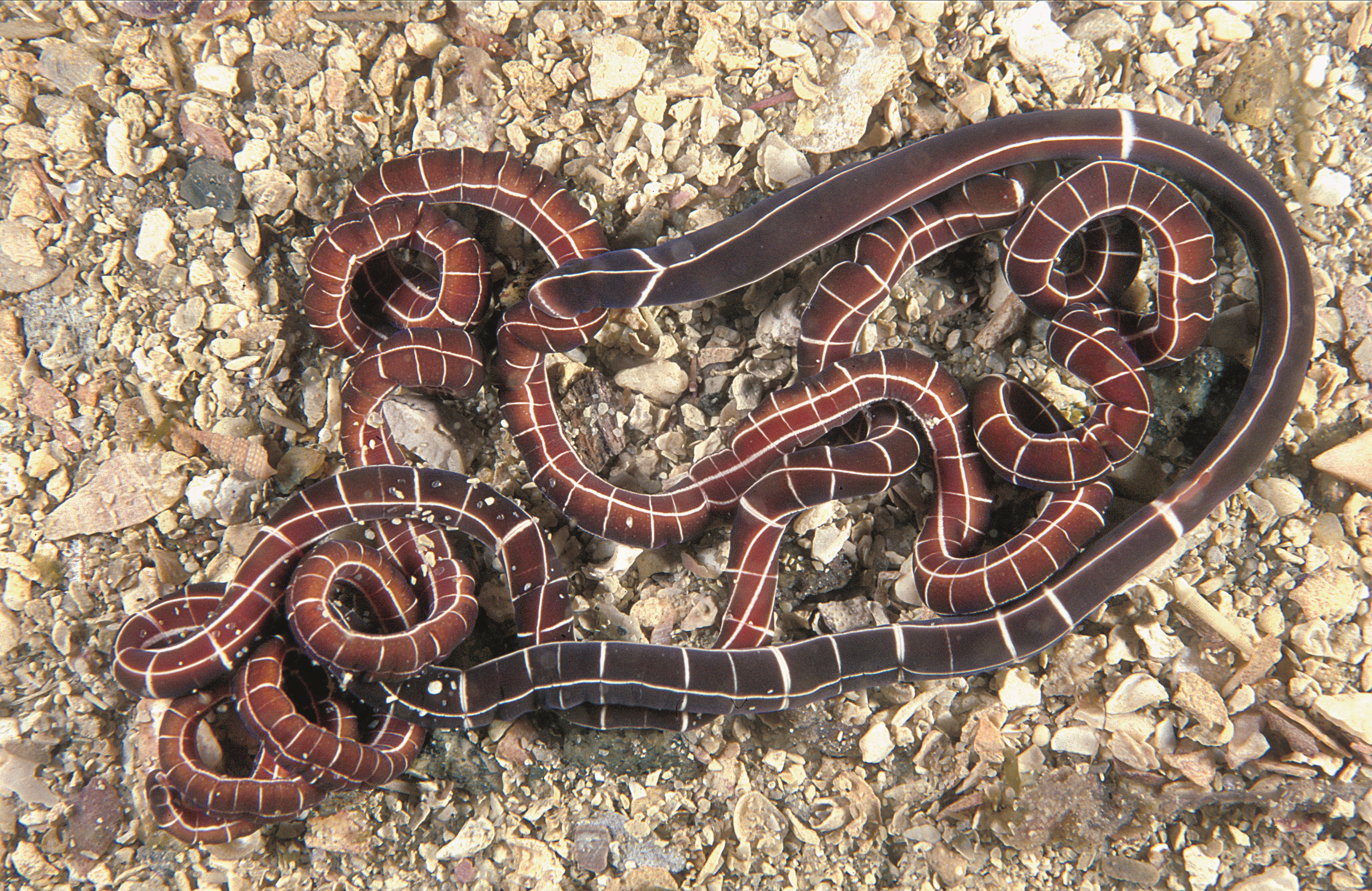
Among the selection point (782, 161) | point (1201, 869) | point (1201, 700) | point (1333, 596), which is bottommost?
point (1201, 869)

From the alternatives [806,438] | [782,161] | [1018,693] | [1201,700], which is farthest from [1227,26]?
[1018,693]

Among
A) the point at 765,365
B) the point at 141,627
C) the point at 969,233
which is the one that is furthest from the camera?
the point at 765,365

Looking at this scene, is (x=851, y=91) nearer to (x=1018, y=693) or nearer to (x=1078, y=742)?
(x=1018, y=693)

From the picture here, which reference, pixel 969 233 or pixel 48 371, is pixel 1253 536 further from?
pixel 48 371

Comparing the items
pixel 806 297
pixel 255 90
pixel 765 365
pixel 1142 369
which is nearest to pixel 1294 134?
pixel 1142 369

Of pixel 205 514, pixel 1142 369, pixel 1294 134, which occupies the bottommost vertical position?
pixel 205 514

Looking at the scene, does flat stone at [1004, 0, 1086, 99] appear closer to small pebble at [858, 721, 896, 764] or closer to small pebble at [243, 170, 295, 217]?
small pebble at [858, 721, 896, 764]

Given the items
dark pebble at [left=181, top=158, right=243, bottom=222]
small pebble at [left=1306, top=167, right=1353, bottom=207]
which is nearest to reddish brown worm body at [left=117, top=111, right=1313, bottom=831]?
small pebble at [left=1306, top=167, right=1353, bottom=207]

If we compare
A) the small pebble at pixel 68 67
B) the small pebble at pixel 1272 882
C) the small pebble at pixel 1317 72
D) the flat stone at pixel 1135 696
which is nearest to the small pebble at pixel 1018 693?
the flat stone at pixel 1135 696
